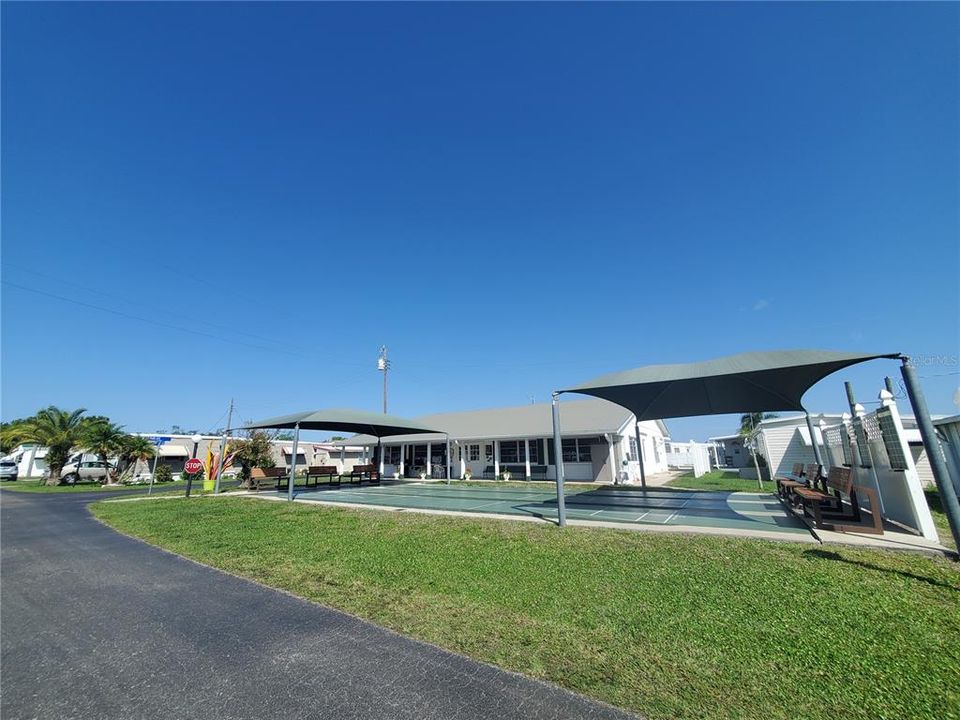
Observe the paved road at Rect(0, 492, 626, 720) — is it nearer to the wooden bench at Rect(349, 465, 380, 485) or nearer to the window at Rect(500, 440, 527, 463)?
the wooden bench at Rect(349, 465, 380, 485)

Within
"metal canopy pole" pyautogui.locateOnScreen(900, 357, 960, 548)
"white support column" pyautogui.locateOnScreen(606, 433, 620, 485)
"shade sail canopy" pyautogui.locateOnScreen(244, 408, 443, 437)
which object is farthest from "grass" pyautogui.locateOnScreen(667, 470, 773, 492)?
"shade sail canopy" pyautogui.locateOnScreen(244, 408, 443, 437)

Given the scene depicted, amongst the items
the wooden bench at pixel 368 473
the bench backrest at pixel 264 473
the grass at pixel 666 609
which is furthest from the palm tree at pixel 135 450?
the grass at pixel 666 609

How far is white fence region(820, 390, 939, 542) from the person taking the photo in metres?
6.30

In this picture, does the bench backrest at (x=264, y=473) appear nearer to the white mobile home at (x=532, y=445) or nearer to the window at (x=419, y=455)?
the white mobile home at (x=532, y=445)

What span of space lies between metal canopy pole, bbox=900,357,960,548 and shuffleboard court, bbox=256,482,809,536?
2085 millimetres

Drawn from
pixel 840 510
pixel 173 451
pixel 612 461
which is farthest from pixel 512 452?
pixel 173 451

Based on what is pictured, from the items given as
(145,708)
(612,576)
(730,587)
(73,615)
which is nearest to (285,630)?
(145,708)

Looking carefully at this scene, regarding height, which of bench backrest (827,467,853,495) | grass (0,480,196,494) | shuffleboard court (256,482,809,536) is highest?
bench backrest (827,467,853,495)

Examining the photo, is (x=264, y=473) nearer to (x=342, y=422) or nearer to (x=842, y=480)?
(x=342, y=422)

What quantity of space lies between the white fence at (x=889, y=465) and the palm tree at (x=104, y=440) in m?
36.9

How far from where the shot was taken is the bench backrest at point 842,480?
7134 mm

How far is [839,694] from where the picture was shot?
2670 mm

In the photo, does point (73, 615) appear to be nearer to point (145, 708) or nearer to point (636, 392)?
point (145, 708)

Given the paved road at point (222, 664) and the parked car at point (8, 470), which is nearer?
the paved road at point (222, 664)
